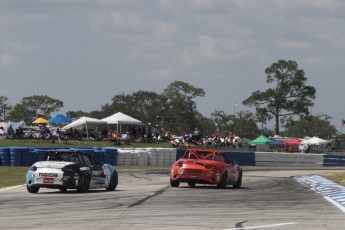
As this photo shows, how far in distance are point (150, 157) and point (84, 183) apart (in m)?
22.0

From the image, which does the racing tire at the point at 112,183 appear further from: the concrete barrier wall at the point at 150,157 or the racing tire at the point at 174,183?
the concrete barrier wall at the point at 150,157

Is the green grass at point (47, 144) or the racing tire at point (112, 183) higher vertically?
the green grass at point (47, 144)

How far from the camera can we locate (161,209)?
579 inches

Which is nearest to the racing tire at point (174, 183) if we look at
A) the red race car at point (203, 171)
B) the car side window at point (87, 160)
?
the red race car at point (203, 171)

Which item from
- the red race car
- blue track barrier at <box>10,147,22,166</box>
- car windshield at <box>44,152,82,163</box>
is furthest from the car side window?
blue track barrier at <box>10,147,22,166</box>

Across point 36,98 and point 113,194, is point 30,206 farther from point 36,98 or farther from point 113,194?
point 36,98

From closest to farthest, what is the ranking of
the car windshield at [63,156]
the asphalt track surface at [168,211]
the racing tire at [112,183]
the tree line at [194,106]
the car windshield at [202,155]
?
1. the asphalt track surface at [168,211]
2. the car windshield at [63,156]
3. the racing tire at [112,183]
4. the car windshield at [202,155]
5. the tree line at [194,106]

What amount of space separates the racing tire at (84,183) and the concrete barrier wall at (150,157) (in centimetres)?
1566

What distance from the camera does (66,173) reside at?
19750 millimetres

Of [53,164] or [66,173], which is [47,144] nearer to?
[53,164]

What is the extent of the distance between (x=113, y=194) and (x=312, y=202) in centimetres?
468

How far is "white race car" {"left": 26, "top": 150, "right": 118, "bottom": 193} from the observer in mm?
19719

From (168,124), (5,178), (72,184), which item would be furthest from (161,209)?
(168,124)

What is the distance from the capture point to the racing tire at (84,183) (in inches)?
790
